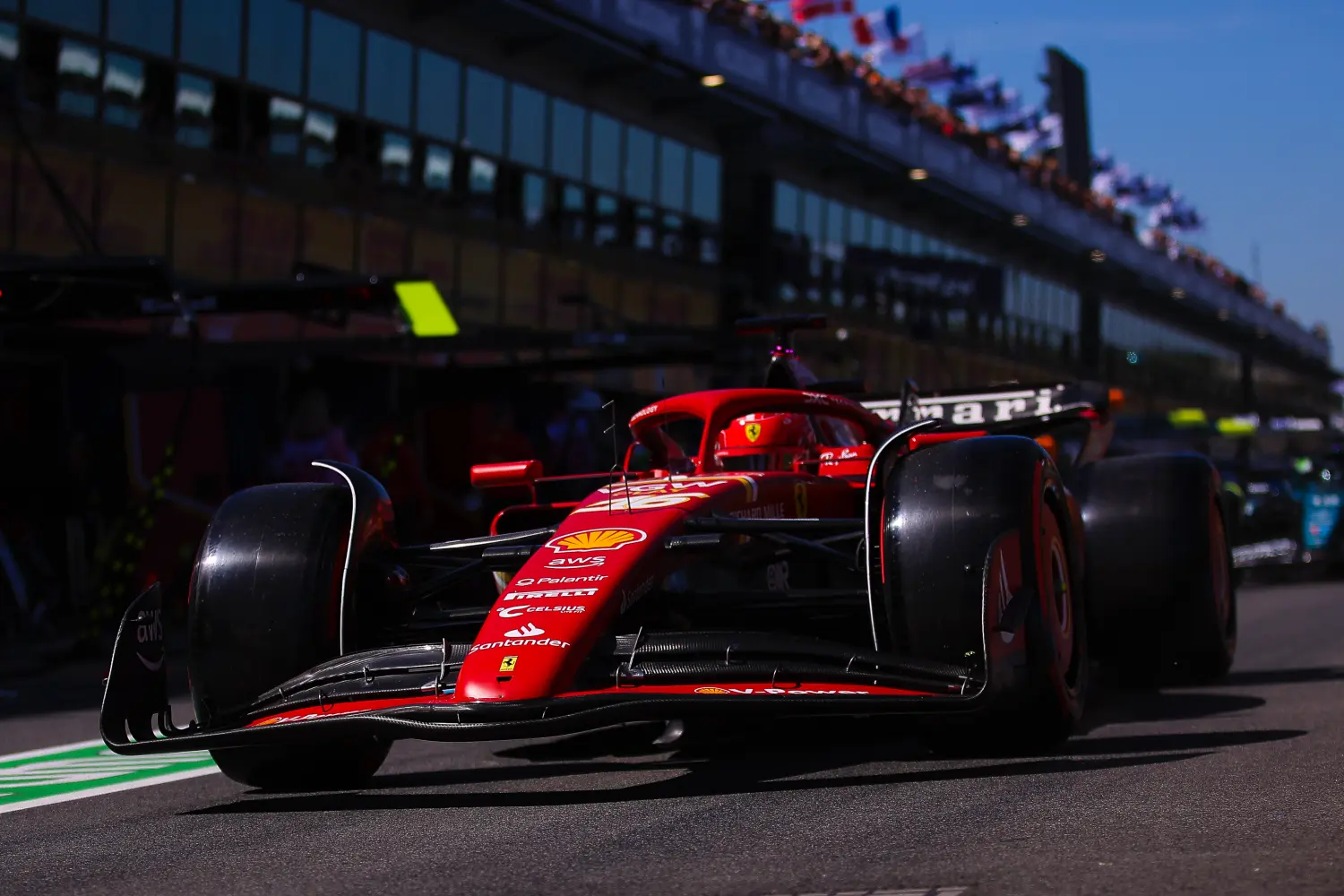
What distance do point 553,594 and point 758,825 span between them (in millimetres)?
1177

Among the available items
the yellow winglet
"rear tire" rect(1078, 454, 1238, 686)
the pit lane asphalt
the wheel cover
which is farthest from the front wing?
the yellow winglet

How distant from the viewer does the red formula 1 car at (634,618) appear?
5.47 metres

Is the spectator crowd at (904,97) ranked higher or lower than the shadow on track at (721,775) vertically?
higher

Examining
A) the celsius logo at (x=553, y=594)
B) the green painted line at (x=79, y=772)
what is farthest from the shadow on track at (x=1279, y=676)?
the green painted line at (x=79, y=772)

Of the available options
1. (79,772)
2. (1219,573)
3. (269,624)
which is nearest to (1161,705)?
(1219,573)

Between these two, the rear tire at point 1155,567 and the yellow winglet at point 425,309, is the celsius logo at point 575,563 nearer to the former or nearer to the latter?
the rear tire at point 1155,567

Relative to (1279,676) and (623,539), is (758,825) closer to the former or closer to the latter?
(623,539)

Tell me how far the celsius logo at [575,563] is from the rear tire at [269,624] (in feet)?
2.69

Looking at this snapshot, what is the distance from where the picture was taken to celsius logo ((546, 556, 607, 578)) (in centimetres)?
595

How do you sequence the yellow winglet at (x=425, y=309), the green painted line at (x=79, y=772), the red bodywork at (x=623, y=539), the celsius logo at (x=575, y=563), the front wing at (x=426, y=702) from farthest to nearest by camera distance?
1. the yellow winglet at (x=425, y=309)
2. the green painted line at (x=79, y=772)
3. the celsius logo at (x=575, y=563)
4. the red bodywork at (x=623, y=539)
5. the front wing at (x=426, y=702)

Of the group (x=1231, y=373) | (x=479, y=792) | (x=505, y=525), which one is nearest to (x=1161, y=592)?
(x=505, y=525)

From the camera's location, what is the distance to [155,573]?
14828 mm

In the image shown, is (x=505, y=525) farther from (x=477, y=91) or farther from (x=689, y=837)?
(x=477, y=91)

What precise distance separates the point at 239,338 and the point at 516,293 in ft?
23.2
